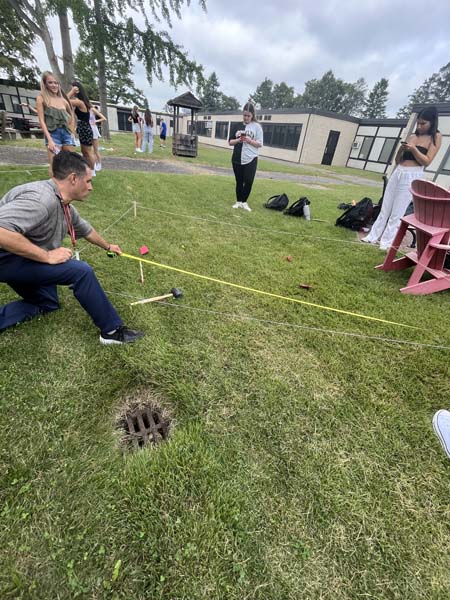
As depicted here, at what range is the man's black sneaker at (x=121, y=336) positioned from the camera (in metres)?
2.07

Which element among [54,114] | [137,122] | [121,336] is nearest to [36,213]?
[121,336]

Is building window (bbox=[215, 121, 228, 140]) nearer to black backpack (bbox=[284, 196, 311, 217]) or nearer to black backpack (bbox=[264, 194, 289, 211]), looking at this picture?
black backpack (bbox=[264, 194, 289, 211])

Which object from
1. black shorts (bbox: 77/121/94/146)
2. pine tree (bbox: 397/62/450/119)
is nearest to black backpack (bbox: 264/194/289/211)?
black shorts (bbox: 77/121/94/146)

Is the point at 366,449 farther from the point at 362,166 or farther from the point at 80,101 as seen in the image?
the point at 362,166

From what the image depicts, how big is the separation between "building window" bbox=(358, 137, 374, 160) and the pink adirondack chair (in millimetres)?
24829

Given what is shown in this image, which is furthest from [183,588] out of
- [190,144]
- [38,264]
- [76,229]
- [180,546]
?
[190,144]

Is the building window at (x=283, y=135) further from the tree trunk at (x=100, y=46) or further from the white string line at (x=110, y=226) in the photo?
the white string line at (x=110, y=226)

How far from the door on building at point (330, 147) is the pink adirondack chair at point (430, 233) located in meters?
24.2

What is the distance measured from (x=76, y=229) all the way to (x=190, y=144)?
524 inches

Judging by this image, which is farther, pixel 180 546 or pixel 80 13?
pixel 80 13

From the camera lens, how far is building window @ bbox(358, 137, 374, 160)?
2300 centimetres

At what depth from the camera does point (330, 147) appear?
23656 millimetres

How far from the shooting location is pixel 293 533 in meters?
1.23

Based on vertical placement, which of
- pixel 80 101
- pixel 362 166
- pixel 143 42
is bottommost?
pixel 362 166
